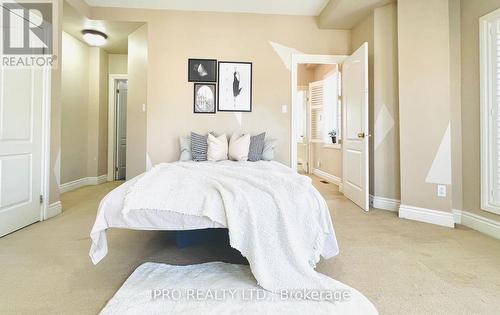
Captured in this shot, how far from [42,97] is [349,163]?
12.8 ft

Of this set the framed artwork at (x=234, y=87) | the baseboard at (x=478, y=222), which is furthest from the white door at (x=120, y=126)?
the baseboard at (x=478, y=222)

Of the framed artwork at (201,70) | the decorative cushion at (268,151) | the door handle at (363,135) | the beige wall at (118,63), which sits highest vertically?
the beige wall at (118,63)

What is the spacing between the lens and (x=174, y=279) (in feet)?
4.98

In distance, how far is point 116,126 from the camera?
5.05 meters

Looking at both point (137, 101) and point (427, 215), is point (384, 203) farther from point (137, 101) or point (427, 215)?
point (137, 101)

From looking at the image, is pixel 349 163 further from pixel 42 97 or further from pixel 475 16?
pixel 42 97

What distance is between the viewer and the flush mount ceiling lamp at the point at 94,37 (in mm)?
3891

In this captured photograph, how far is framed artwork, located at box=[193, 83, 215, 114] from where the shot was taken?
12.1 ft

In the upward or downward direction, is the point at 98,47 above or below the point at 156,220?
above

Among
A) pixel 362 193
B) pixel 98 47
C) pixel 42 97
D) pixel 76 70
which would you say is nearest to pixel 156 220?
pixel 42 97

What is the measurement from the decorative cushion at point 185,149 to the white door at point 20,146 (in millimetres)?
1529

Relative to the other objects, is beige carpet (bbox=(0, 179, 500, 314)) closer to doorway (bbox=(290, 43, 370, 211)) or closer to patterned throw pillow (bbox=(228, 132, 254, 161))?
doorway (bbox=(290, 43, 370, 211))

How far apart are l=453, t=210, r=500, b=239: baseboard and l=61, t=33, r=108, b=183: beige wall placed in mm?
5509

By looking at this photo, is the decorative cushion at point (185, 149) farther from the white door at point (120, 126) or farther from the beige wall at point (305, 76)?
the beige wall at point (305, 76)
